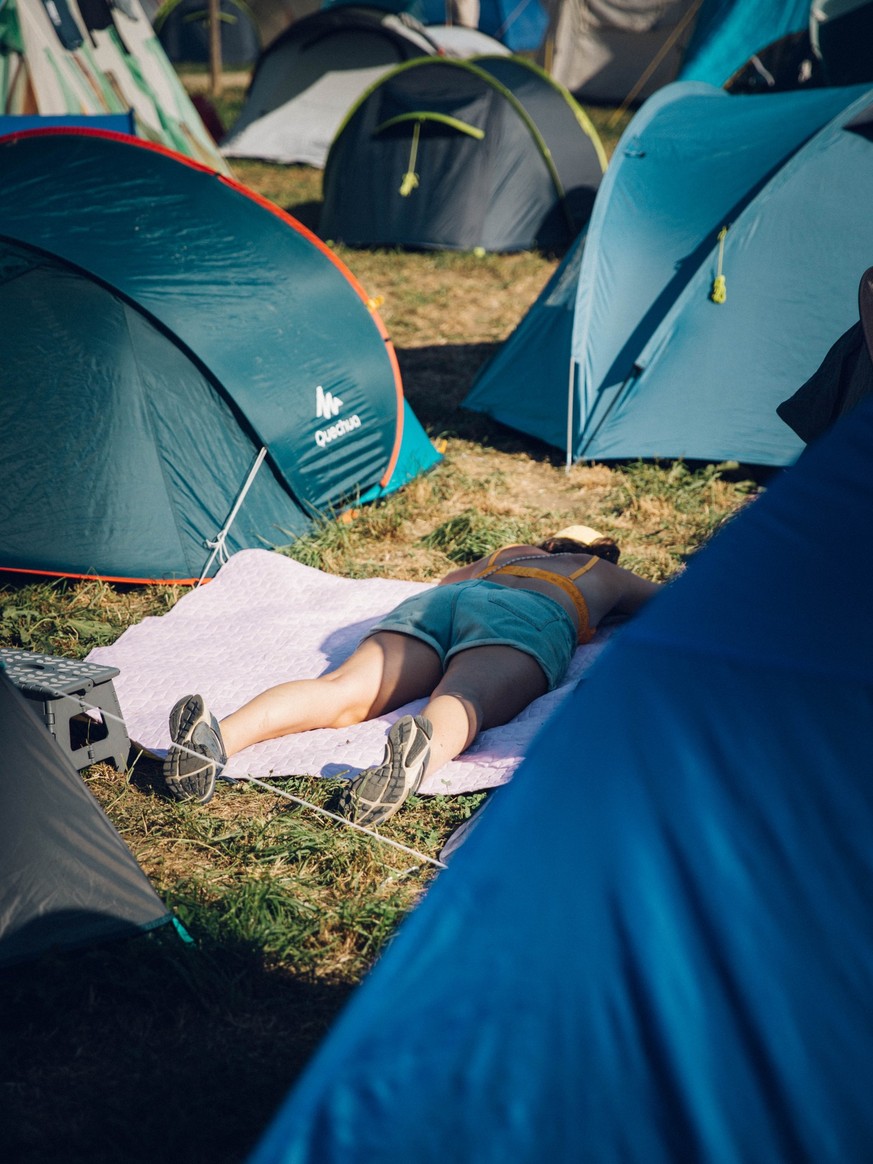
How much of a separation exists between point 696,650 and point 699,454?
3.52 m

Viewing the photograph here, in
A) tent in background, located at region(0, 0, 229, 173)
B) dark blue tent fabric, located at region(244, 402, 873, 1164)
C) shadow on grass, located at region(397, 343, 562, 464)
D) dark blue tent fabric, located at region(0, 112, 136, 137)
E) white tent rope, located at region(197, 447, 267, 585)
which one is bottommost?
shadow on grass, located at region(397, 343, 562, 464)

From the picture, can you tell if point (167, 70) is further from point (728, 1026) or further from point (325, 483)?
point (728, 1026)

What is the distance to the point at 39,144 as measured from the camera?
4.57 m

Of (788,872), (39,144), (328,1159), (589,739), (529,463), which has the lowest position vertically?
(529,463)

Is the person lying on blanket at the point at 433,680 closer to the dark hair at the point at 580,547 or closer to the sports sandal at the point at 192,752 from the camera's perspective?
the sports sandal at the point at 192,752

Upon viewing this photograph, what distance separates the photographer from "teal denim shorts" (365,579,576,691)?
307 centimetres

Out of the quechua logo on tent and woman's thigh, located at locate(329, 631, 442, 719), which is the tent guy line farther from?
the quechua logo on tent

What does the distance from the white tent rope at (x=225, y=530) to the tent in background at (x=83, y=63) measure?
657cm

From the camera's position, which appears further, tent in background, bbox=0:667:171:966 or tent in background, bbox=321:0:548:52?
tent in background, bbox=321:0:548:52

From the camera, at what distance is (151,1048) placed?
220 cm

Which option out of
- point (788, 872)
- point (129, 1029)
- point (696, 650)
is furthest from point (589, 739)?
point (129, 1029)

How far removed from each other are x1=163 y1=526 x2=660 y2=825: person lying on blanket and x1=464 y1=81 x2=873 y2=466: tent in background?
173cm

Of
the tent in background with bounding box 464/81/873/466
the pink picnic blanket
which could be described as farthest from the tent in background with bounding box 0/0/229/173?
the pink picnic blanket

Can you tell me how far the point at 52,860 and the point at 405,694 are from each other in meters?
1.20
